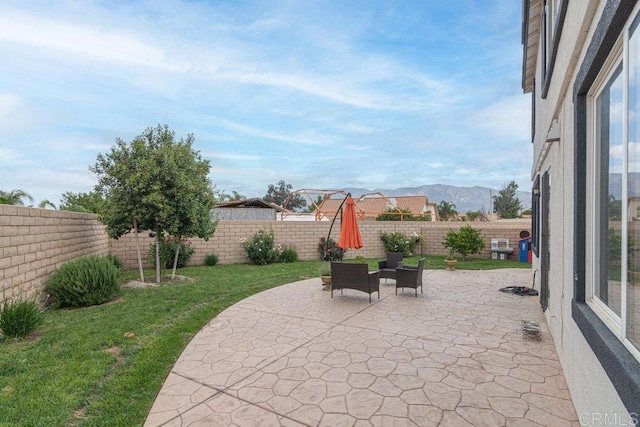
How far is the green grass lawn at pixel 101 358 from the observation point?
307 centimetres

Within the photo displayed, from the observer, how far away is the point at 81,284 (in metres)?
6.87

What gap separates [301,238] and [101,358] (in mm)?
11831

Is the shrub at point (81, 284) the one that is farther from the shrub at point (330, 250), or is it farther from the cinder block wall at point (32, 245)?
the shrub at point (330, 250)

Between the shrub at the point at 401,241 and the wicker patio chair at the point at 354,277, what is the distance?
9730 mm

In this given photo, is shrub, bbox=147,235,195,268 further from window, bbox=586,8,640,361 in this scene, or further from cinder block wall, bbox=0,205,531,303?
window, bbox=586,8,640,361

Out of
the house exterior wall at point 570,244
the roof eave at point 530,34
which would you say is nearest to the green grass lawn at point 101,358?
the house exterior wall at point 570,244

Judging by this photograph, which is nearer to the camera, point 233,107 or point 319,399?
point 319,399

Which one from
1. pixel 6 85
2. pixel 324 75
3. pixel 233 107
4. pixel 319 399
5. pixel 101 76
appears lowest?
pixel 319 399

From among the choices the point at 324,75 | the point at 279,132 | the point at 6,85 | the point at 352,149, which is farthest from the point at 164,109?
the point at 352,149

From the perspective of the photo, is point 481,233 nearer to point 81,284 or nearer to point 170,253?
point 170,253

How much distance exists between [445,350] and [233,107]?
53.5 feet

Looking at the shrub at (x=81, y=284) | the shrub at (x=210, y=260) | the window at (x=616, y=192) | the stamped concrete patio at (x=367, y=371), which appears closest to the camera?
the window at (x=616, y=192)

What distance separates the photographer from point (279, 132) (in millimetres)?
25562

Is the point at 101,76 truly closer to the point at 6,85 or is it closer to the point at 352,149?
the point at 6,85
